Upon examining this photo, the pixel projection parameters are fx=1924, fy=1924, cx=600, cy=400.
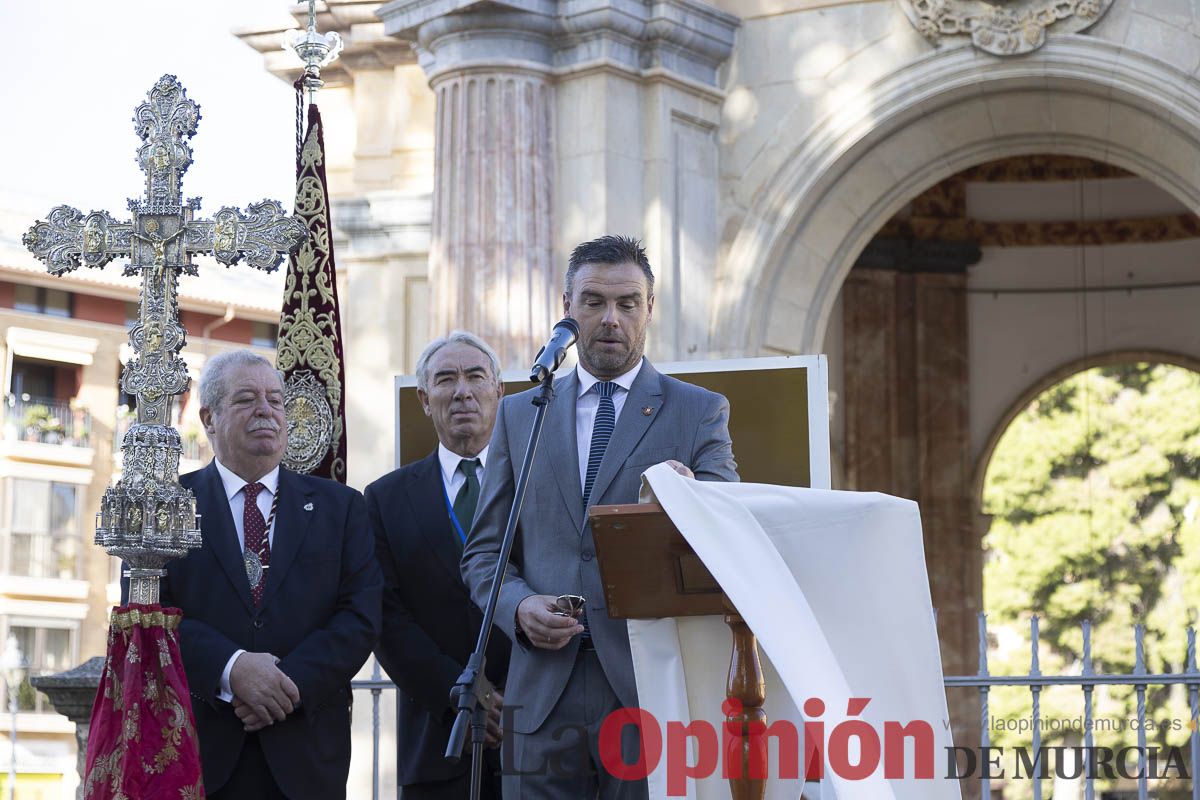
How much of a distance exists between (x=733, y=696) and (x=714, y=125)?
615 centimetres

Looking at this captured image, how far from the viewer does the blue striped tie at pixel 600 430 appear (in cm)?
452

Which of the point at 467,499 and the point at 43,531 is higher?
the point at 43,531

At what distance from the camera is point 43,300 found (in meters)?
30.5

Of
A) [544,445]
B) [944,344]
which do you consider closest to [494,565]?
[544,445]

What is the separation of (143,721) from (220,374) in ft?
3.26

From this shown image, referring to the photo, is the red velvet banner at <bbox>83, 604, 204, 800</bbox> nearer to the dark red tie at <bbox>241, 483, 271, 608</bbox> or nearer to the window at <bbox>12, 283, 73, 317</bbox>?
the dark red tie at <bbox>241, 483, 271, 608</bbox>

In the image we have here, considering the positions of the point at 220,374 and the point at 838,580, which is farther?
the point at 220,374

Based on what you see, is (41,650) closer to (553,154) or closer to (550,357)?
(553,154)

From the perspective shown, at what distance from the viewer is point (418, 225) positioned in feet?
35.9

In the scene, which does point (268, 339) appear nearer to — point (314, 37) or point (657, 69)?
point (657, 69)

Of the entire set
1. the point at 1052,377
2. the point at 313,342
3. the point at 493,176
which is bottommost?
the point at 313,342

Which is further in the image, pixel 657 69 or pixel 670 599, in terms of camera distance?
pixel 657 69

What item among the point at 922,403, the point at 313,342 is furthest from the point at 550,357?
the point at 922,403

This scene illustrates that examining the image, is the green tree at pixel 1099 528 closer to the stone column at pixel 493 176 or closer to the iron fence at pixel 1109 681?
the stone column at pixel 493 176
